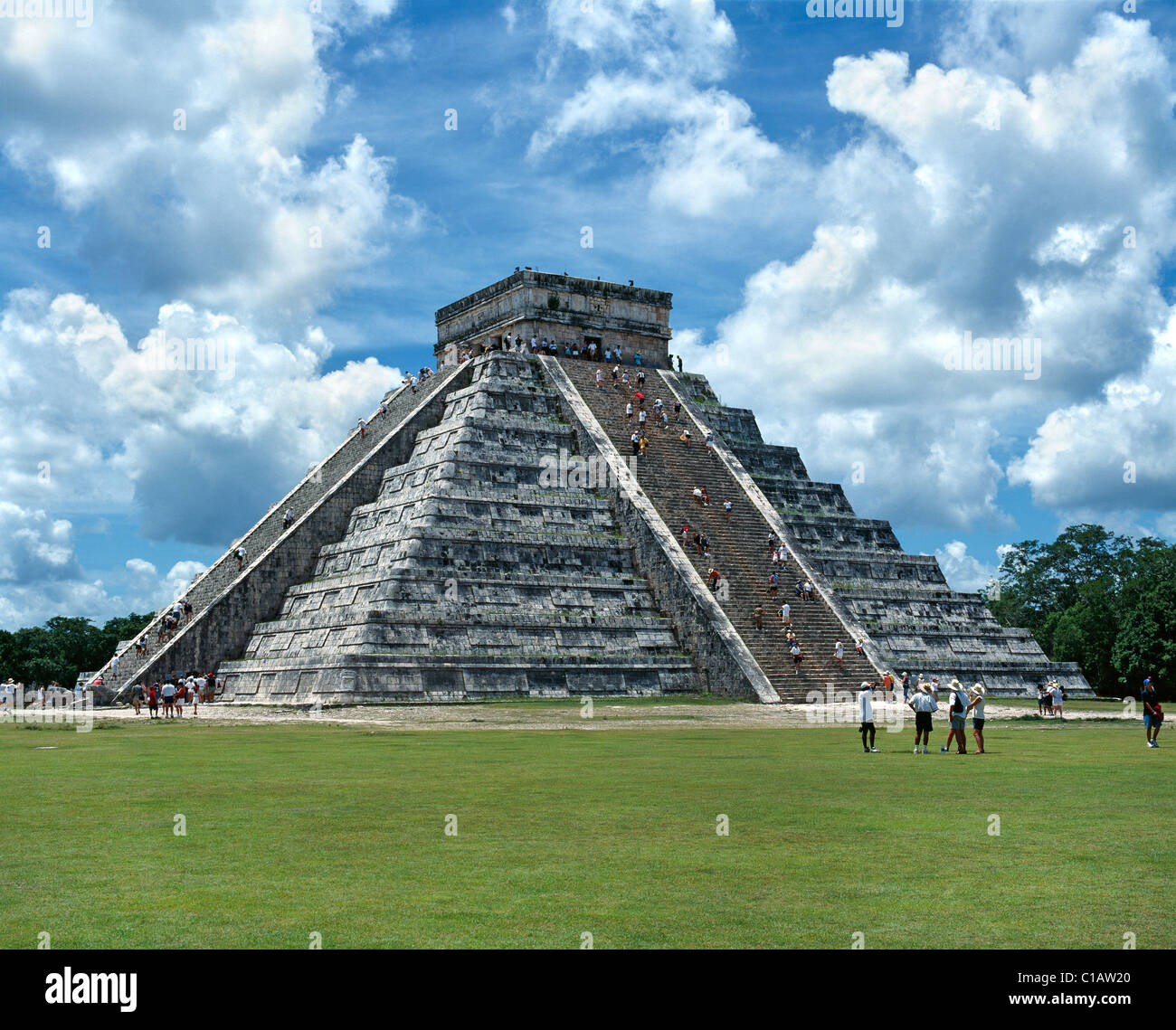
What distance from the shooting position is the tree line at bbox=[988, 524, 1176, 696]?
48.7m

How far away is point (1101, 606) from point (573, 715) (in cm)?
3958

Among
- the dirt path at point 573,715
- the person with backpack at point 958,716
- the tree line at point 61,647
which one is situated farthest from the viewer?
the tree line at point 61,647

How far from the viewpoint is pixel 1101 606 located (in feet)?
191

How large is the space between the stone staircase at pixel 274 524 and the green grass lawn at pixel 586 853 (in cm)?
1802

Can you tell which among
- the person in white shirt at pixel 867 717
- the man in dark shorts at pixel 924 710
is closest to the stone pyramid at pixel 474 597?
the person in white shirt at pixel 867 717

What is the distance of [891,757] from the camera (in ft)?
56.2

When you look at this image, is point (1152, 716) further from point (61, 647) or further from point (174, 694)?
point (61, 647)

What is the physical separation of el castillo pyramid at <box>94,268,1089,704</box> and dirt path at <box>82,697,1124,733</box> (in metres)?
1.41

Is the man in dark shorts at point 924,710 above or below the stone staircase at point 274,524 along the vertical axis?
below

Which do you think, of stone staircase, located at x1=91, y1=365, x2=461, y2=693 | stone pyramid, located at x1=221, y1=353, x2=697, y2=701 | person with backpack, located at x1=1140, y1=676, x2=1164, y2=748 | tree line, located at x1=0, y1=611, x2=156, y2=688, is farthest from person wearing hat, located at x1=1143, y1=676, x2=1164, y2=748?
tree line, located at x1=0, y1=611, x2=156, y2=688

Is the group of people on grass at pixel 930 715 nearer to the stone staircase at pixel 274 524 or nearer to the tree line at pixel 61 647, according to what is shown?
the stone staircase at pixel 274 524

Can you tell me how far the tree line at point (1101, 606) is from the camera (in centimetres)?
4866

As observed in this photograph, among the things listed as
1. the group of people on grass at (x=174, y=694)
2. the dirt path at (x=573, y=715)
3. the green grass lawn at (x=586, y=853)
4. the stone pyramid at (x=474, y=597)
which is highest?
the stone pyramid at (x=474, y=597)
